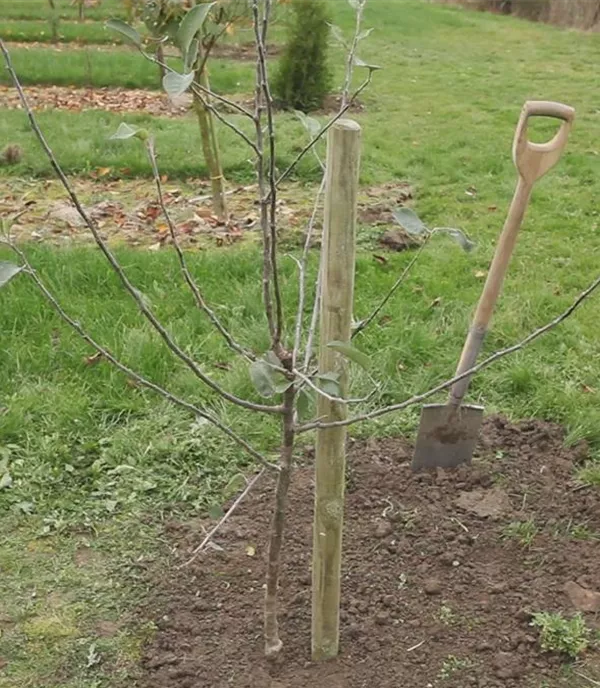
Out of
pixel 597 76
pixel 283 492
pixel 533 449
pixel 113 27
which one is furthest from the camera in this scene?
pixel 597 76

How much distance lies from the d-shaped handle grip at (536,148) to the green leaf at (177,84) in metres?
1.42

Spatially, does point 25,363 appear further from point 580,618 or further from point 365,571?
point 580,618

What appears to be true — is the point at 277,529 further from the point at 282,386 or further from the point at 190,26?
the point at 190,26

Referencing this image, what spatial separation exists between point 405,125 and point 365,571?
244 inches

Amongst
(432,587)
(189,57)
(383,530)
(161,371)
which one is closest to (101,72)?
(161,371)

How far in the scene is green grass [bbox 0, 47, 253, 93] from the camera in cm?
963

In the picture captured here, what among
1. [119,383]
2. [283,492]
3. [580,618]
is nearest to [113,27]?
[283,492]

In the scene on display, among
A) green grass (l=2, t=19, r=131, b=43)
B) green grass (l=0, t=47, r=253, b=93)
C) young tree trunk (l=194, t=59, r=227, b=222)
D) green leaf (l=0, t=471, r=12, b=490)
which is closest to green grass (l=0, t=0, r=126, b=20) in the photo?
green grass (l=2, t=19, r=131, b=43)

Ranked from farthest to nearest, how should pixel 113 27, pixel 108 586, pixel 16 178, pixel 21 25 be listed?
pixel 21 25, pixel 16 178, pixel 108 586, pixel 113 27

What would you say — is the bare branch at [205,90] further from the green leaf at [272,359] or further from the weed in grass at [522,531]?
the weed in grass at [522,531]

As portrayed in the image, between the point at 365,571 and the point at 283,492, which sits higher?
the point at 283,492

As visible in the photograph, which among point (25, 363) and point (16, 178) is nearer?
point (25, 363)

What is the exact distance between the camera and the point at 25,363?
Answer: 3.59 m

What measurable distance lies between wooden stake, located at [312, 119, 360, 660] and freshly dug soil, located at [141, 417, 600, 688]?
6.8 inches
